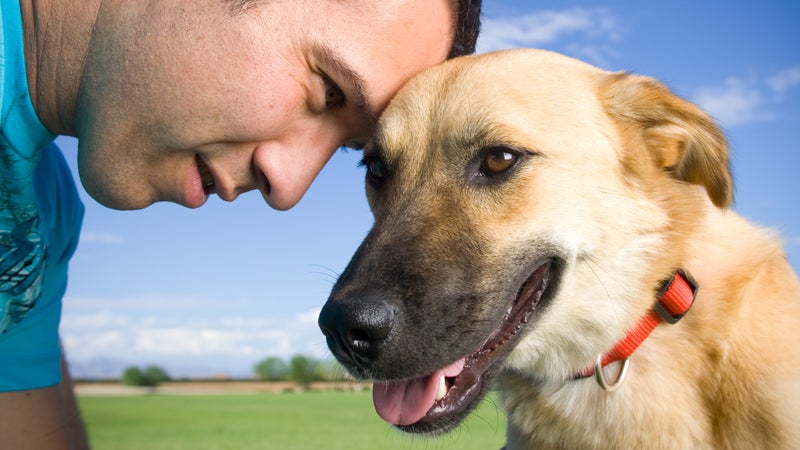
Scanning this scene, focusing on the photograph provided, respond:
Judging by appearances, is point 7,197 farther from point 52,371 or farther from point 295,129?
point 295,129

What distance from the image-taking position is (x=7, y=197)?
3.09m

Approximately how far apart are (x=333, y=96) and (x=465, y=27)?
749 millimetres

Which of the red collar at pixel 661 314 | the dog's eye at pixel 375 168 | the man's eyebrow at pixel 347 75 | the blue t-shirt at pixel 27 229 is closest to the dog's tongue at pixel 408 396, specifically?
the red collar at pixel 661 314

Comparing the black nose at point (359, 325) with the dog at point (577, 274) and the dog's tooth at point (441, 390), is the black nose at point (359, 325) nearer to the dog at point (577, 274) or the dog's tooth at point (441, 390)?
the dog at point (577, 274)

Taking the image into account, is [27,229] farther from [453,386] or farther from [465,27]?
[465,27]

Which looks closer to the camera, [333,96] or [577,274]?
[577,274]

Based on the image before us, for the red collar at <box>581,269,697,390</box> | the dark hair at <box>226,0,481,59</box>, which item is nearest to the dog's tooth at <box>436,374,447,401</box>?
the red collar at <box>581,269,697,390</box>

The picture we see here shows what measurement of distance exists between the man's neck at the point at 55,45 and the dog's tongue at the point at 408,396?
70.1 inches

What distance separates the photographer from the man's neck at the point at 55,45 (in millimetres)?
3039

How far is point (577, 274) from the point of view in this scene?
261 centimetres

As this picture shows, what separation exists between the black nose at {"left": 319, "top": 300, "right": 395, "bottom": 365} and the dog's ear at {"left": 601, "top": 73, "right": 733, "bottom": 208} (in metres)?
1.19

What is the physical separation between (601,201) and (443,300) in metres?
0.69

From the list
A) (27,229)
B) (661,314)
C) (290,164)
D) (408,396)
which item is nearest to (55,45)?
(27,229)

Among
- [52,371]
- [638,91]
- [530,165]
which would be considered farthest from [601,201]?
[52,371]
